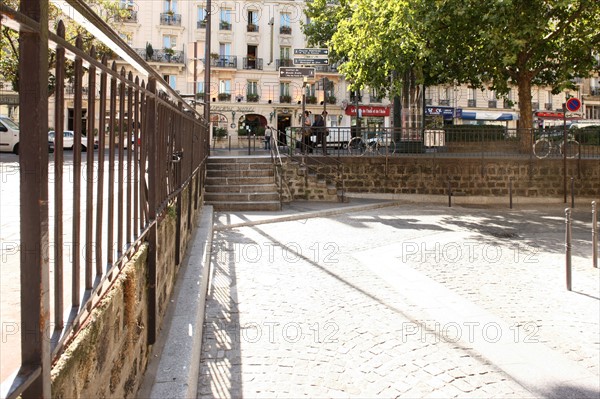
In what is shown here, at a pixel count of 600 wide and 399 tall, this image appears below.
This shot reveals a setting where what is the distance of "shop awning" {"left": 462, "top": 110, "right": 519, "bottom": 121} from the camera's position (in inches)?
1965

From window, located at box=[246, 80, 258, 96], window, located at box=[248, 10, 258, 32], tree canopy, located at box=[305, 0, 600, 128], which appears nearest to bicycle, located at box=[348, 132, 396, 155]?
tree canopy, located at box=[305, 0, 600, 128]

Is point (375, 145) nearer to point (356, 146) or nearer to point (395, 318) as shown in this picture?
point (356, 146)

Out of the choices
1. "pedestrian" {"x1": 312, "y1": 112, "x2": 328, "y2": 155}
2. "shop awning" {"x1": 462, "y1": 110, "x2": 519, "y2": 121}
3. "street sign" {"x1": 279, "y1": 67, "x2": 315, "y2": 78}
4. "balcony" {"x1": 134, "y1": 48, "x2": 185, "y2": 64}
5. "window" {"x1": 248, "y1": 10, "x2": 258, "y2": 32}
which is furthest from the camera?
"shop awning" {"x1": 462, "y1": 110, "x2": 519, "y2": 121}

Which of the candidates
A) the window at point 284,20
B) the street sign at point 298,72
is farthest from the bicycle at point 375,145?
the window at point 284,20

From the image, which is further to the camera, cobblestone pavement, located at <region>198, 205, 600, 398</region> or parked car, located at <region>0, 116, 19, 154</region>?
cobblestone pavement, located at <region>198, 205, 600, 398</region>

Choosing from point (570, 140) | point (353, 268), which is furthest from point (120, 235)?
point (570, 140)

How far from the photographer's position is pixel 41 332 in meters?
1.44

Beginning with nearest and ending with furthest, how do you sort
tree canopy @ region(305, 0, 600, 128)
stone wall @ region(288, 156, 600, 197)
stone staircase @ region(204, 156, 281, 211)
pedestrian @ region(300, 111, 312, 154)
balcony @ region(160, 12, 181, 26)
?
stone staircase @ region(204, 156, 281, 211) < tree canopy @ region(305, 0, 600, 128) < pedestrian @ region(300, 111, 312, 154) < stone wall @ region(288, 156, 600, 197) < balcony @ region(160, 12, 181, 26)

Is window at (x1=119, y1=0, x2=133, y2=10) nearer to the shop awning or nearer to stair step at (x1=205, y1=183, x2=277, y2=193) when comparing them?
stair step at (x1=205, y1=183, x2=277, y2=193)

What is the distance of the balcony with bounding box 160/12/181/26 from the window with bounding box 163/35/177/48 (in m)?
1.01

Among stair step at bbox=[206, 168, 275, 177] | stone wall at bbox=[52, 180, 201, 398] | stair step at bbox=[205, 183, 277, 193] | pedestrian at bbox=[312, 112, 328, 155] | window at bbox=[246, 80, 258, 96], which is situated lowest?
stone wall at bbox=[52, 180, 201, 398]

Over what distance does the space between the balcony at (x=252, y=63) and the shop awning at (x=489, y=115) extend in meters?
19.0

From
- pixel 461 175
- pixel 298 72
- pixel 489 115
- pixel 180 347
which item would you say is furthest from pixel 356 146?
pixel 489 115

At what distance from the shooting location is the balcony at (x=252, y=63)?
45.7 m
